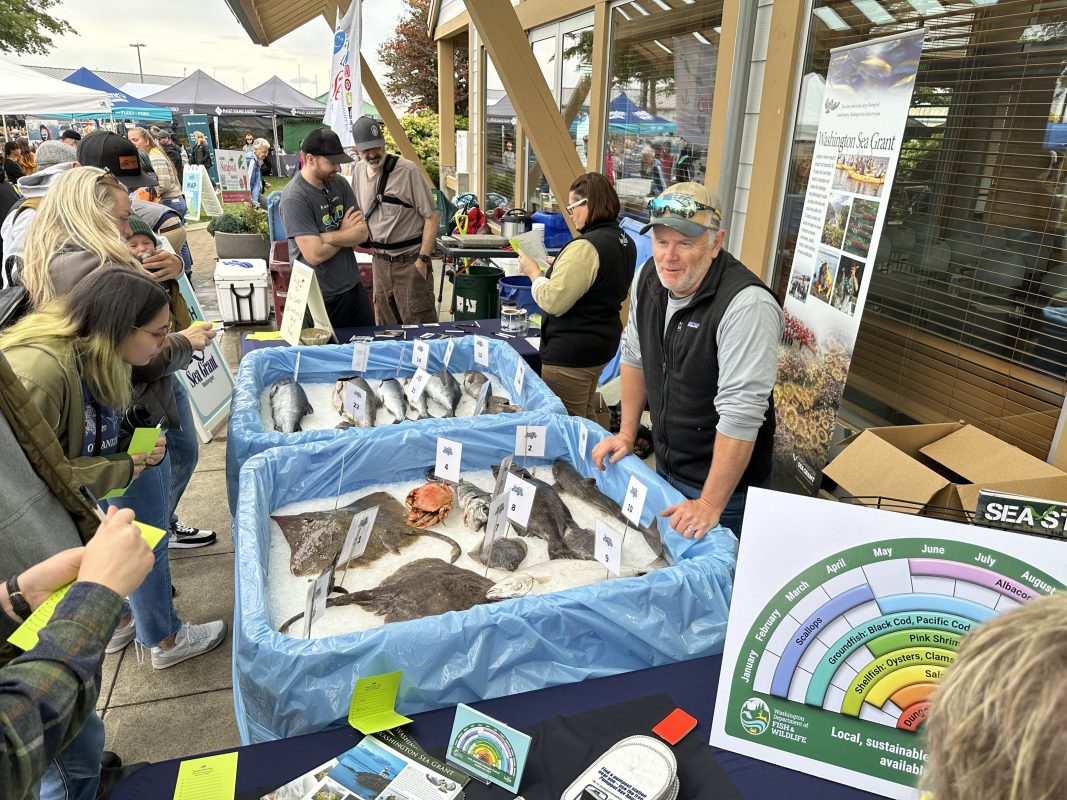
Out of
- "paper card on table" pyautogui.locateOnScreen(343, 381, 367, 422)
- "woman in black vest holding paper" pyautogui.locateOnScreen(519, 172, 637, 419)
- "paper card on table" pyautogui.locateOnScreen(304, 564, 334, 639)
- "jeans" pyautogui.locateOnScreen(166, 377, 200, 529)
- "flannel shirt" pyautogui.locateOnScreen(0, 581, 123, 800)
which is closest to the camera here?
"flannel shirt" pyautogui.locateOnScreen(0, 581, 123, 800)

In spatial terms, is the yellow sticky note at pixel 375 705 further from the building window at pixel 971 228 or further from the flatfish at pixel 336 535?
the building window at pixel 971 228

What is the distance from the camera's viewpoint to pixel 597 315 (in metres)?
3.27

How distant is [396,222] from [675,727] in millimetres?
4224

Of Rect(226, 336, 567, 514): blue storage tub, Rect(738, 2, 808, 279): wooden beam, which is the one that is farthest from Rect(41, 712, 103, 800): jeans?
Rect(738, 2, 808, 279): wooden beam

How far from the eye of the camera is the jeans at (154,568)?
2.29 meters

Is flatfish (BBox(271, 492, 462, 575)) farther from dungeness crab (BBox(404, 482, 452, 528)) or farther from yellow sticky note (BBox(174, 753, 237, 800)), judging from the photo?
yellow sticky note (BBox(174, 753, 237, 800))

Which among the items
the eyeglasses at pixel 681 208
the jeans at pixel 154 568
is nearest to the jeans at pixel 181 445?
the jeans at pixel 154 568

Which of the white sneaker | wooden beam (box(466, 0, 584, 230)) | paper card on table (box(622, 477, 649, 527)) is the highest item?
wooden beam (box(466, 0, 584, 230))

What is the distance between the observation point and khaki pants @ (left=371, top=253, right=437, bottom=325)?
16.5ft

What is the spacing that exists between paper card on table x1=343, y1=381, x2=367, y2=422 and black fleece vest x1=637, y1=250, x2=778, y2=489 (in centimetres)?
131

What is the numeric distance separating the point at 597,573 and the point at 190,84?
26.3 metres

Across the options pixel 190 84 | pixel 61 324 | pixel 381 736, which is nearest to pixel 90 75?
pixel 190 84

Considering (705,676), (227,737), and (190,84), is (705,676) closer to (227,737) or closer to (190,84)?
(227,737)

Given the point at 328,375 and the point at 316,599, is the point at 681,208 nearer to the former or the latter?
the point at 316,599
